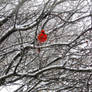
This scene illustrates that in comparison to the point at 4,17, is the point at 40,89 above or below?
below

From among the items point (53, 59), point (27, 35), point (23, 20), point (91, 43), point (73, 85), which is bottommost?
point (73, 85)

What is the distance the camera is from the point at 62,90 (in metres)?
5.41

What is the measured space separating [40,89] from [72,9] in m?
2.88

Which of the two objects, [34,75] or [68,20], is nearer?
[34,75]

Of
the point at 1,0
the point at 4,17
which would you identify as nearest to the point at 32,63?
the point at 4,17

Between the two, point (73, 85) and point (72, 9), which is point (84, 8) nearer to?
point (72, 9)

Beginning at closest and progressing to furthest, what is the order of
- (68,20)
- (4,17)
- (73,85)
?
1. (73,85)
2. (4,17)
3. (68,20)

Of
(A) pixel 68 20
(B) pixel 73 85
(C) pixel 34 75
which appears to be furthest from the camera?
(A) pixel 68 20

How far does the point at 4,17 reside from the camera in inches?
221

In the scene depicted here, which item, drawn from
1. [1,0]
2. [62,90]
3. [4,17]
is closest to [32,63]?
[62,90]

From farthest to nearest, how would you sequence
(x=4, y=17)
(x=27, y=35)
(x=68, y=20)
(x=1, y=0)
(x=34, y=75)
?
(x=27, y=35) → (x=68, y=20) → (x=4, y=17) → (x=1, y=0) → (x=34, y=75)

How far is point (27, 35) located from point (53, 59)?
131cm

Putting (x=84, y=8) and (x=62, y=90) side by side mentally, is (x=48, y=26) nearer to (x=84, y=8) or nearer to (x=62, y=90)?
(x=84, y=8)

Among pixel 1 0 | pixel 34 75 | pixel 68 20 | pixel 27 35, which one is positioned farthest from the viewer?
pixel 27 35
